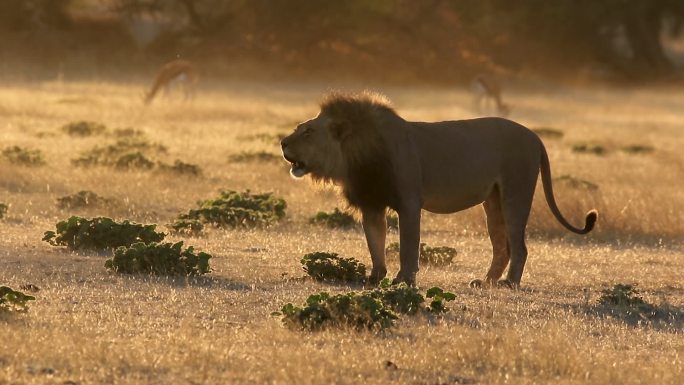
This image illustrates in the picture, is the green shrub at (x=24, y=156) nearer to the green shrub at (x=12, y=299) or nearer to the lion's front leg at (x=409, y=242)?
the lion's front leg at (x=409, y=242)

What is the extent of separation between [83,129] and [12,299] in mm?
18032

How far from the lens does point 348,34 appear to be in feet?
185

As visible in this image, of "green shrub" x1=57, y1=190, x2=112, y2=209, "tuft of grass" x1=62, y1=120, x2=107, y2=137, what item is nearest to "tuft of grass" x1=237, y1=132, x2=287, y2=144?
"tuft of grass" x1=62, y1=120, x2=107, y2=137

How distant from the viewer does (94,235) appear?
38.6 feet

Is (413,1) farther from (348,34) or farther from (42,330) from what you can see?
(42,330)

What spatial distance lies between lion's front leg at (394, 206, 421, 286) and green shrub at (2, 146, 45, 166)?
9880 mm

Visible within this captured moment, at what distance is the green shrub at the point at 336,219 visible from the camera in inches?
577

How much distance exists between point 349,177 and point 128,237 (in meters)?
2.56

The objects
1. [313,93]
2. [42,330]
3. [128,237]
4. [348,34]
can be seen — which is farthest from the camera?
[348,34]

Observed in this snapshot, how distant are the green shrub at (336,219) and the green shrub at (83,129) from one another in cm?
1147

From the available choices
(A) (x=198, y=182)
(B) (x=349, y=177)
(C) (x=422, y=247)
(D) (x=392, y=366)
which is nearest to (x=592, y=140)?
(A) (x=198, y=182)

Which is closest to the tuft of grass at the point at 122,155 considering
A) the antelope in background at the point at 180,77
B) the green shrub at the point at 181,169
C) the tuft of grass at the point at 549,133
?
the green shrub at the point at 181,169

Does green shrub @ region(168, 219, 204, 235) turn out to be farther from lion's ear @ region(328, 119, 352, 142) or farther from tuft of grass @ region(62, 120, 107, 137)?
tuft of grass @ region(62, 120, 107, 137)

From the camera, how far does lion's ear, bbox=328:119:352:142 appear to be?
9.96 meters
